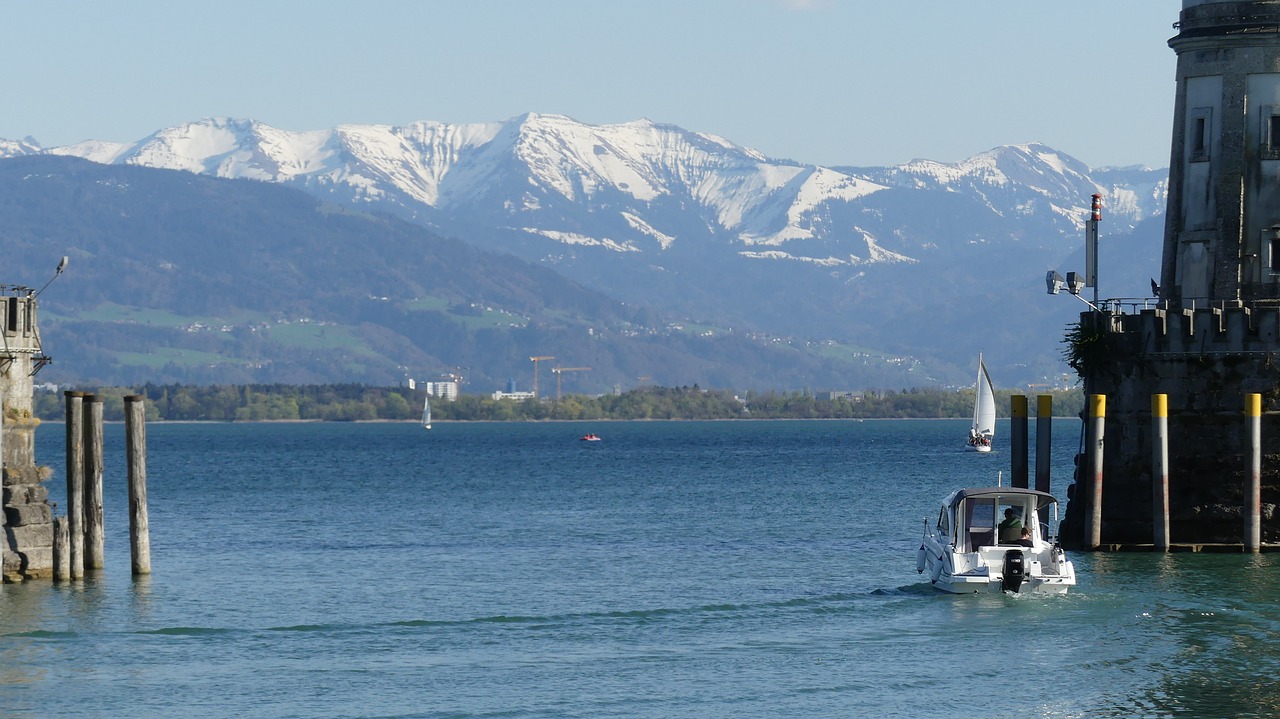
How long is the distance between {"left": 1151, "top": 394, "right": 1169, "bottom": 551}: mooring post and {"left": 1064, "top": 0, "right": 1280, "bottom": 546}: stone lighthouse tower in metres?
0.40

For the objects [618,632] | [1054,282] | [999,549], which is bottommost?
[618,632]

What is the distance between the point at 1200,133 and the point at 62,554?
36400 millimetres

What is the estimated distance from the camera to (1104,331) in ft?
204

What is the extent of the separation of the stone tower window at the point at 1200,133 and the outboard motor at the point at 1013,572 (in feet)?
53.6

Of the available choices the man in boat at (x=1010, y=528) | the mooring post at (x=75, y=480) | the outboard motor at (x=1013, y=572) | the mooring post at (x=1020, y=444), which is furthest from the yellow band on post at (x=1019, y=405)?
the mooring post at (x=75, y=480)

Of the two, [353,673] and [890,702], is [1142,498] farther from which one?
[353,673]

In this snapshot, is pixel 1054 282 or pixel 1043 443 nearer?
pixel 1043 443

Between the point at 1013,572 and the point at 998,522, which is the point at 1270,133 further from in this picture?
the point at 1013,572

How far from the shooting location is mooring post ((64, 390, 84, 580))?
5394 cm

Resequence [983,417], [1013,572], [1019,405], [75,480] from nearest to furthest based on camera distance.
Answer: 1. [75,480]
2. [1013,572]
3. [1019,405]
4. [983,417]

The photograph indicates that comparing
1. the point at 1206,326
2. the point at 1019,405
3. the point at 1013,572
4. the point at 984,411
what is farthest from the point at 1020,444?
the point at 984,411

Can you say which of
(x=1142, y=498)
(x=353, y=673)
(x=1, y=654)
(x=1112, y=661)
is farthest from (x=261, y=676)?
(x=1142, y=498)

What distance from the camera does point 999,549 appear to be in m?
56.0

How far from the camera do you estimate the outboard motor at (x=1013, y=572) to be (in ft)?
181
